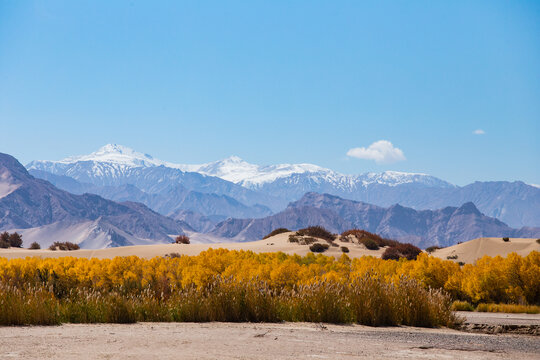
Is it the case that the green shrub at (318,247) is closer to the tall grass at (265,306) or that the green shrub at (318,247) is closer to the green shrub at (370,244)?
the green shrub at (370,244)

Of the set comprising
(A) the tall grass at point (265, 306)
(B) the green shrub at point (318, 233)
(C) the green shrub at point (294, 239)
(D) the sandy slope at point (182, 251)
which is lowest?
(A) the tall grass at point (265, 306)

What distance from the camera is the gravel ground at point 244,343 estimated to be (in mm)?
6609

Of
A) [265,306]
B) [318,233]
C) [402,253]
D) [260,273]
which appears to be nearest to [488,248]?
[402,253]

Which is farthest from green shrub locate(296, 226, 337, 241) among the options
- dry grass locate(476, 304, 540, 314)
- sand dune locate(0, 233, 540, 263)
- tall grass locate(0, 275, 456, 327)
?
tall grass locate(0, 275, 456, 327)

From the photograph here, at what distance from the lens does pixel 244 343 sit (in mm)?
7484

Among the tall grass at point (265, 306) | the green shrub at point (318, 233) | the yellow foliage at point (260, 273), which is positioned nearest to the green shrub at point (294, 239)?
the green shrub at point (318, 233)

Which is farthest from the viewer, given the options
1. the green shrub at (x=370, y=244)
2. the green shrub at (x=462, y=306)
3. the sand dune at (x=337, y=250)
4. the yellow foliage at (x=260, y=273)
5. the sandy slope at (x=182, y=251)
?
the green shrub at (x=370, y=244)

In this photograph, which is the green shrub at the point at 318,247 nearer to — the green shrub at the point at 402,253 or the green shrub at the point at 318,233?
the green shrub at the point at 402,253

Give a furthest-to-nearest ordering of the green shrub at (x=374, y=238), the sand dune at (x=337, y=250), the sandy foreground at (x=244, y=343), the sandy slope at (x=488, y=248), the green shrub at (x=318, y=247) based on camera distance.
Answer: the green shrub at (x=374, y=238) < the sandy slope at (x=488, y=248) < the sand dune at (x=337, y=250) < the green shrub at (x=318, y=247) < the sandy foreground at (x=244, y=343)

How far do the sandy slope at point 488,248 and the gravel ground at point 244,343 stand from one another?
2738 cm

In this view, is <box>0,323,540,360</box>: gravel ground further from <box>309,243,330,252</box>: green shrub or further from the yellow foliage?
<box>309,243,330,252</box>: green shrub

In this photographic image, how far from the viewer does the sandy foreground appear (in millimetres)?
6609

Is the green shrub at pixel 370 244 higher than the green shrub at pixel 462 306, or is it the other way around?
the green shrub at pixel 370 244

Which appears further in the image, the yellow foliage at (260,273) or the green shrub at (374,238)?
the green shrub at (374,238)
